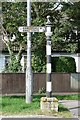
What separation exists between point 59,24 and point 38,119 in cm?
976

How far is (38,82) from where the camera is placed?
18.8 m

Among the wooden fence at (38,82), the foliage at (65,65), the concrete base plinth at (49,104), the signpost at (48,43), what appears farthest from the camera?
the foliage at (65,65)

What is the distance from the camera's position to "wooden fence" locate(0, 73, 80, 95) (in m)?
18.5

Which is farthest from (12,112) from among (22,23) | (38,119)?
(22,23)

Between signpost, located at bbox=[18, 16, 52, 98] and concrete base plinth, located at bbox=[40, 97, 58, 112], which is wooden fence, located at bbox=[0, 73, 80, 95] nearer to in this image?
signpost, located at bbox=[18, 16, 52, 98]

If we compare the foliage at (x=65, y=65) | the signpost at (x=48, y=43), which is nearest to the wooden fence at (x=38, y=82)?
the foliage at (x=65, y=65)

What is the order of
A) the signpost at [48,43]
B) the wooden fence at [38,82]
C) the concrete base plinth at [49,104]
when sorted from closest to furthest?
1. the concrete base plinth at [49,104]
2. the signpost at [48,43]
3. the wooden fence at [38,82]

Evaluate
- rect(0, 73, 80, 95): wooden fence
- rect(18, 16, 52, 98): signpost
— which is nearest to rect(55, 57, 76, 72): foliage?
rect(0, 73, 80, 95): wooden fence

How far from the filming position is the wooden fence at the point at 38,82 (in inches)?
729

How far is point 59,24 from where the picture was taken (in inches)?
742

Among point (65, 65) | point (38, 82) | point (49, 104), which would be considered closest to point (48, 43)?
point (49, 104)

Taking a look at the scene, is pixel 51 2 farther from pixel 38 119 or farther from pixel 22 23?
pixel 38 119

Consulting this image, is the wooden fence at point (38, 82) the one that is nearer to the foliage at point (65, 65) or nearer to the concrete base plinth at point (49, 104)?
the foliage at point (65, 65)

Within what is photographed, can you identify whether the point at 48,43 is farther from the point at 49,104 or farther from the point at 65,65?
the point at 65,65
